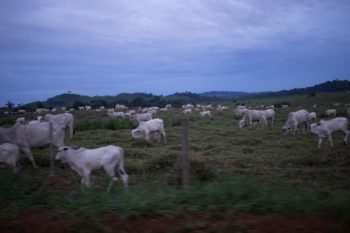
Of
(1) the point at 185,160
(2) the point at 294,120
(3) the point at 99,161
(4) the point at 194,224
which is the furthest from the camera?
(2) the point at 294,120

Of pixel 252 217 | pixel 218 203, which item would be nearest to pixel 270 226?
pixel 252 217

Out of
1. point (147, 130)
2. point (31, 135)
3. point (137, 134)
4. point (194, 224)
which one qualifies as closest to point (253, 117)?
point (147, 130)

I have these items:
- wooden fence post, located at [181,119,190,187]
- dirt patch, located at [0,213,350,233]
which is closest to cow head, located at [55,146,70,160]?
wooden fence post, located at [181,119,190,187]

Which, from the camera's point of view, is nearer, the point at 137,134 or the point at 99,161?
the point at 99,161

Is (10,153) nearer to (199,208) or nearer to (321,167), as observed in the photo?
(199,208)

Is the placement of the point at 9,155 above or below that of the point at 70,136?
above

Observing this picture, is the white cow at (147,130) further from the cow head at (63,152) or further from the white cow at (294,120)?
the cow head at (63,152)

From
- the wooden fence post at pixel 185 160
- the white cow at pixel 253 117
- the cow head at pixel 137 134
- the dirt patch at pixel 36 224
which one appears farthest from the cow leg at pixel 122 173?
the white cow at pixel 253 117

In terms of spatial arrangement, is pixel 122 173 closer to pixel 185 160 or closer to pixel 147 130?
pixel 185 160

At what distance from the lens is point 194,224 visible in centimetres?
667

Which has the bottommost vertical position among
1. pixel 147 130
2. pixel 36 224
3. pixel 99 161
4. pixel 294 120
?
pixel 36 224

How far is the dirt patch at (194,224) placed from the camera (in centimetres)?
659

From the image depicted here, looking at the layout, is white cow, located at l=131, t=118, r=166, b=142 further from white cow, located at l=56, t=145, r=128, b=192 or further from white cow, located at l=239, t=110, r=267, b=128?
white cow, located at l=56, t=145, r=128, b=192

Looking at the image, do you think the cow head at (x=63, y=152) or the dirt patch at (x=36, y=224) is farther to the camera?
the cow head at (x=63, y=152)
